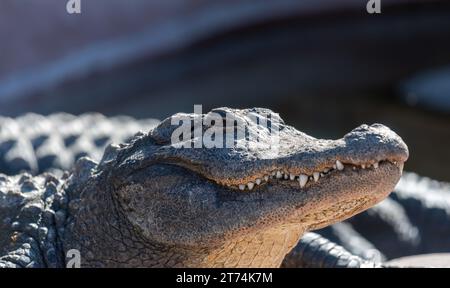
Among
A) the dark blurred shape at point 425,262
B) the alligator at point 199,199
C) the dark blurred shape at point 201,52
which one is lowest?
the dark blurred shape at point 425,262

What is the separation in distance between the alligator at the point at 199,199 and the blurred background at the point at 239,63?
364cm

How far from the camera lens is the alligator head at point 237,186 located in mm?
2652

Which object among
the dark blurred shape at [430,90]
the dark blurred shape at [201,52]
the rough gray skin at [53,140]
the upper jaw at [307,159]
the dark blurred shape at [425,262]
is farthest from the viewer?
the dark blurred shape at [201,52]

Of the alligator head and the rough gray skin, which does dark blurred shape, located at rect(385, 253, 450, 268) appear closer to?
the alligator head

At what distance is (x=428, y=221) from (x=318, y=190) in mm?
2333

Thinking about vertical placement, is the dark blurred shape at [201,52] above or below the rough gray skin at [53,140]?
above

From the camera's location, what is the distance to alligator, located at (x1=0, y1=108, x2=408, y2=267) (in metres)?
2.66

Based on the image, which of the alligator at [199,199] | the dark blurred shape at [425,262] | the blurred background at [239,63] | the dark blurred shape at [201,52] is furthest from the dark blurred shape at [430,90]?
the alligator at [199,199]

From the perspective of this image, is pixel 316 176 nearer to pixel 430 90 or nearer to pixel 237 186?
pixel 237 186

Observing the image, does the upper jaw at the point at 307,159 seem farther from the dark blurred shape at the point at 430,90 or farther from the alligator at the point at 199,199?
the dark blurred shape at the point at 430,90

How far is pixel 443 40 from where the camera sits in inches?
373

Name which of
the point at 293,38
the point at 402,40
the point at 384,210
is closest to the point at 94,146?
the point at 384,210
